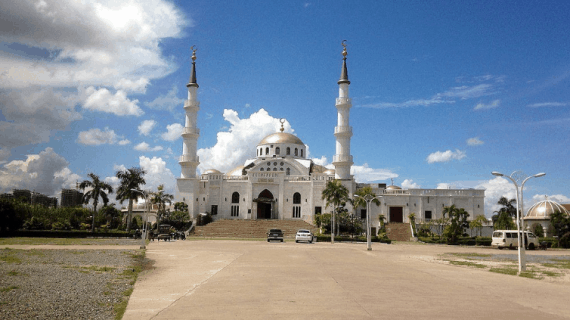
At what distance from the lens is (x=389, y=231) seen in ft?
206

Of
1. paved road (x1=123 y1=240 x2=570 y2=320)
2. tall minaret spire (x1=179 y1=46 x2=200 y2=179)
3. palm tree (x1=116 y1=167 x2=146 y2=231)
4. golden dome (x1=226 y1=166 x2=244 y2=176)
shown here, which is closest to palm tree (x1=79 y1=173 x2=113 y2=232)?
palm tree (x1=116 y1=167 x2=146 y2=231)

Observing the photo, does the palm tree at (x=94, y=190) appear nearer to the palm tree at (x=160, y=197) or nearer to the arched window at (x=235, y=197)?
the palm tree at (x=160, y=197)

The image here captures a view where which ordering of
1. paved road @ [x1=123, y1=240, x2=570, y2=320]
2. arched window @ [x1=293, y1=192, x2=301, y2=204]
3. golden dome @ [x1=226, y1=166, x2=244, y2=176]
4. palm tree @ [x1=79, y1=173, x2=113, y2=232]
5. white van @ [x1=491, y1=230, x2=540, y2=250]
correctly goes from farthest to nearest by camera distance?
1. golden dome @ [x1=226, y1=166, x2=244, y2=176]
2. arched window @ [x1=293, y1=192, x2=301, y2=204]
3. palm tree @ [x1=79, y1=173, x2=113, y2=232]
4. white van @ [x1=491, y1=230, x2=540, y2=250]
5. paved road @ [x1=123, y1=240, x2=570, y2=320]

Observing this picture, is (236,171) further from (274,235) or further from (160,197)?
(274,235)

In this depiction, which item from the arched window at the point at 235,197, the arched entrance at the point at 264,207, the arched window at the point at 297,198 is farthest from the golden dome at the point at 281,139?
the arched window at the point at 235,197

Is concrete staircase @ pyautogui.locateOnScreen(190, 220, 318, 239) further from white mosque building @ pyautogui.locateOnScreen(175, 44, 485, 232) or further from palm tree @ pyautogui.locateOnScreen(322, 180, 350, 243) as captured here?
palm tree @ pyautogui.locateOnScreen(322, 180, 350, 243)

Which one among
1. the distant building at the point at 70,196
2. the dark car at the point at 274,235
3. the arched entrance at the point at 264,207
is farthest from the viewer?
the distant building at the point at 70,196

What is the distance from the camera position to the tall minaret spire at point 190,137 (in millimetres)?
69688

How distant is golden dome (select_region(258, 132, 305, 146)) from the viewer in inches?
3241

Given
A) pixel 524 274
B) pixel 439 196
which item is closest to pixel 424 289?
pixel 524 274

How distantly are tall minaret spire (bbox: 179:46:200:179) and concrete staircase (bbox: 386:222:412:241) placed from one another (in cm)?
2978

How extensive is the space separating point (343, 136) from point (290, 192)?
11999mm

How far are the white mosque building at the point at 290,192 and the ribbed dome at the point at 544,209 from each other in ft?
22.3

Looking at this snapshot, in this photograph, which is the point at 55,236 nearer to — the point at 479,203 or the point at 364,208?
the point at 364,208
